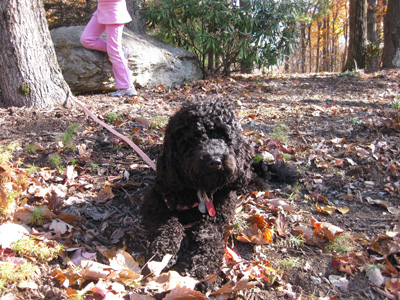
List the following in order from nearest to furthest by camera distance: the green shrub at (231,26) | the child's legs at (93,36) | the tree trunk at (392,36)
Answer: the child's legs at (93,36) → the green shrub at (231,26) → the tree trunk at (392,36)

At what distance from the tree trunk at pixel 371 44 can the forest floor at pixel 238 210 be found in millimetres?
6519

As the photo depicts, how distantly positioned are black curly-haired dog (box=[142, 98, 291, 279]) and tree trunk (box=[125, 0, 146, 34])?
7615mm

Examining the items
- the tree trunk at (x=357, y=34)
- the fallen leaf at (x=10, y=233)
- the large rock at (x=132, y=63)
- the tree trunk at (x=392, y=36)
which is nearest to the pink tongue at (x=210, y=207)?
the fallen leaf at (x=10, y=233)

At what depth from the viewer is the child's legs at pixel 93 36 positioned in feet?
20.9

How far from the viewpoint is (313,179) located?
388cm

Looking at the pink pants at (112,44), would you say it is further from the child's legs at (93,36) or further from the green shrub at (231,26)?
the green shrub at (231,26)

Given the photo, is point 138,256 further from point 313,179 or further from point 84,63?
point 84,63

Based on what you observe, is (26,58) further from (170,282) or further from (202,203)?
(170,282)

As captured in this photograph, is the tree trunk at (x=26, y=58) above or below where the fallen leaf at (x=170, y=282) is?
above

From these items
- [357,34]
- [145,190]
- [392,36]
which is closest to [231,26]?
[357,34]

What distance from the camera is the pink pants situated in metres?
6.12

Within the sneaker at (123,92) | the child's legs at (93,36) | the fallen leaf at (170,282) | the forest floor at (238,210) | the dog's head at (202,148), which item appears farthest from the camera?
the sneaker at (123,92)

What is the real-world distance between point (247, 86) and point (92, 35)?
4381 millimetres

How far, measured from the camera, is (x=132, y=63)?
24.8 feet
